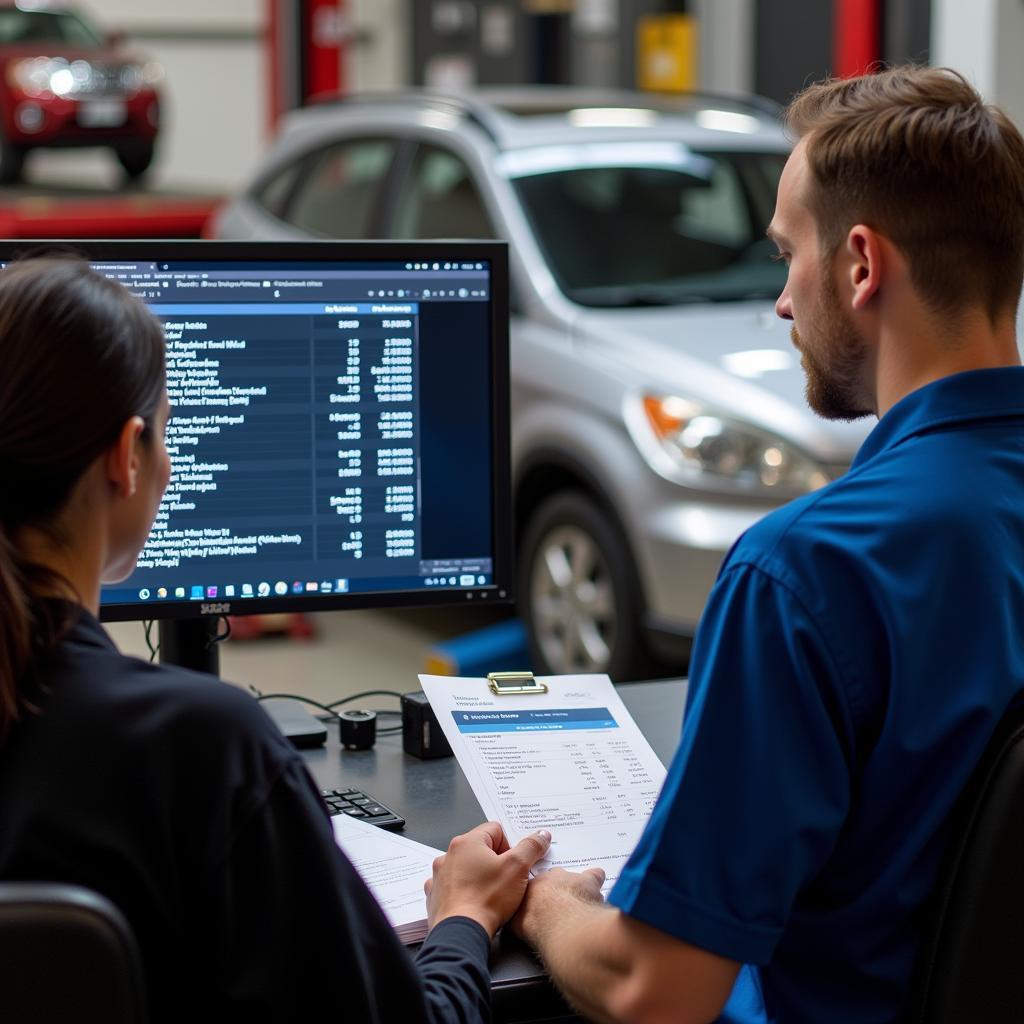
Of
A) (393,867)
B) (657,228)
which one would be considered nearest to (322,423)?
(393,867)

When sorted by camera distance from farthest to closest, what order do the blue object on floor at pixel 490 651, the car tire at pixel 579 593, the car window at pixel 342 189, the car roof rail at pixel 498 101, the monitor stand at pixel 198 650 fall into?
the car window at pixel 342 189, the car roof rail at pixel 498 101, the blue object on floor at pixel 490 651, the car tire at pixel 579 593, the monitor stand at pixel 198 650

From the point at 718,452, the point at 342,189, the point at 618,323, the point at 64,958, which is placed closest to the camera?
the point at 64,958

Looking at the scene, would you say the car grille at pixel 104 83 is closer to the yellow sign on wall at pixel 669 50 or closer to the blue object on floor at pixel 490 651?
the yellow sign on wall at pixel 669 50

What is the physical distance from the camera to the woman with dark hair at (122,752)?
1.21 m

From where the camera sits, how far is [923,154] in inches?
57.0

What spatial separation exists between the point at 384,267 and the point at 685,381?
228 cm

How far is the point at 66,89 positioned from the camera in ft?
35.4

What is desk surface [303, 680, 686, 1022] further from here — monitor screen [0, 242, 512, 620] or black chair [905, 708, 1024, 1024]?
black chair [905, 708, 1024, 1024]

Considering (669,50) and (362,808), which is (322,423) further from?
(669,50)

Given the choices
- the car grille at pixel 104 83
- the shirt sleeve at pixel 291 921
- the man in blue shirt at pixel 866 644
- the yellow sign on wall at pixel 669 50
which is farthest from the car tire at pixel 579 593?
the car grille at pixel 104 83

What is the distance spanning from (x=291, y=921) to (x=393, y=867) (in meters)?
0.50

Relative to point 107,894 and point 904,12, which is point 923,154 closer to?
point 107,894

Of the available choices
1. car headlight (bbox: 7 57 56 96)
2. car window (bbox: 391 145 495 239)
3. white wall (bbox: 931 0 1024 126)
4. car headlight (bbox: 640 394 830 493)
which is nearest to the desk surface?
car headlight (bbox: 640 394 830 493)

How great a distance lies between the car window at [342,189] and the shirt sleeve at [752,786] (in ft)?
13.8
